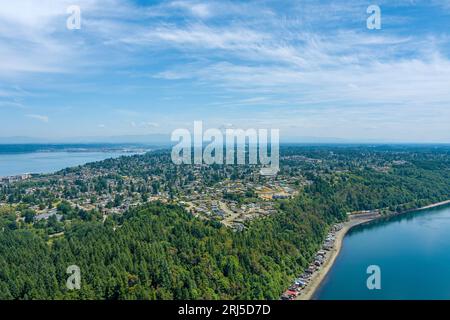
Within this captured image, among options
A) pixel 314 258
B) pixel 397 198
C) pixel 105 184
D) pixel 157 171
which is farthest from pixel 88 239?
pixel 157 171

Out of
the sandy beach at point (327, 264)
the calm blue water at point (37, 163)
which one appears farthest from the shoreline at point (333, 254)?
the calm blue water at point (37, 163)

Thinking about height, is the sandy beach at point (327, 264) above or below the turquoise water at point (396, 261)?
above

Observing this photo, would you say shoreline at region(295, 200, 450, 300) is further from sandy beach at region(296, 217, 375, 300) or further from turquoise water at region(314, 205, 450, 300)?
turquoise water at region(314, 205, 450, 300)

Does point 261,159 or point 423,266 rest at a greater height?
point 261,159

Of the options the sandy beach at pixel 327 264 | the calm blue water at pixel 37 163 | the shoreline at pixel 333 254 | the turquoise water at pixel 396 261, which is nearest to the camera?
the sandy beach at pixel 327 264

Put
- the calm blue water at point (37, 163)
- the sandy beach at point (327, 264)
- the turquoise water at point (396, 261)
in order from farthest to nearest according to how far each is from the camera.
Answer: the calm blue water at point (37, 163) → the turquoise water at point (396, 261) → the sandy beach at point (327, 264)

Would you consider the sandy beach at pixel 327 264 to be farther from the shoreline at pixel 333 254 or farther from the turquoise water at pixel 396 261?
the turquoise water at pixel 396 261

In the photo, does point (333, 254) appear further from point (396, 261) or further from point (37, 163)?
point (37, 163)

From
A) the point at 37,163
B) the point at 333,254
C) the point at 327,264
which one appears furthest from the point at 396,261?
the point at 37,163
